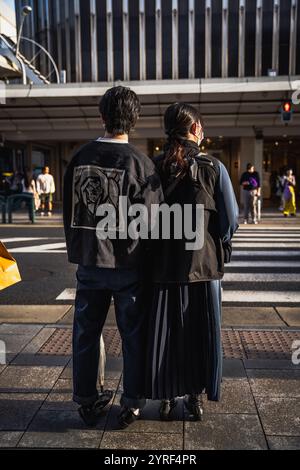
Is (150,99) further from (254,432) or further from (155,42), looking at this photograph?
(155,42)

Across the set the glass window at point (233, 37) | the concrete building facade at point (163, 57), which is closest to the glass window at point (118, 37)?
the concrete building facade at point (163, 57)

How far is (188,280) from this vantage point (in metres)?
2.64

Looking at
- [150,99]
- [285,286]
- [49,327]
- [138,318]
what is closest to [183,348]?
[138,318]

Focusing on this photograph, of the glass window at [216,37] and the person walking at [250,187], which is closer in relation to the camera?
the person walking at [250,187]

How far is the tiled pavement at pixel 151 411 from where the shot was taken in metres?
2.61

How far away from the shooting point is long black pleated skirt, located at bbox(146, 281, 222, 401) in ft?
8.96

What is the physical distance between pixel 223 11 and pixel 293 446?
36.1m

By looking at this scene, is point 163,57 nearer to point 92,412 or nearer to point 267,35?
point 267,35

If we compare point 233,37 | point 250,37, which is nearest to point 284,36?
point 250,37

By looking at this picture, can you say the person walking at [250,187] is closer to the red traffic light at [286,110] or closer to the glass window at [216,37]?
the red traffic light at [286,110]

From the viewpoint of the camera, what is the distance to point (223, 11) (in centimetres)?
3397

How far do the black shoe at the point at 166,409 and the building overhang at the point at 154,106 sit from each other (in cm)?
1524

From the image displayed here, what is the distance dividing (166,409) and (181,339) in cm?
49

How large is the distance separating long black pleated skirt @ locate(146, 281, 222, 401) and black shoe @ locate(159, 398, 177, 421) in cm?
18
